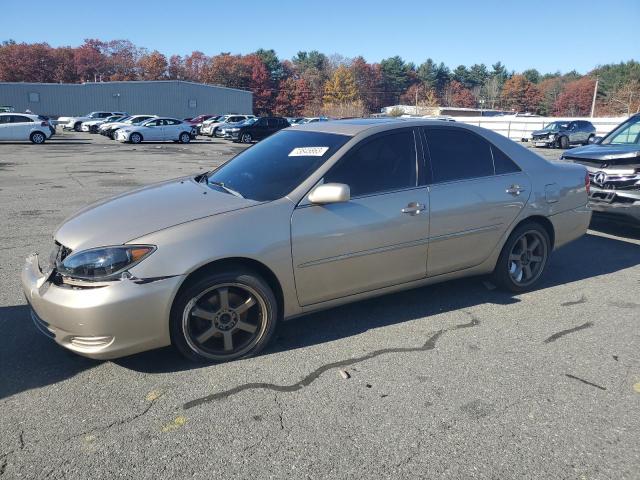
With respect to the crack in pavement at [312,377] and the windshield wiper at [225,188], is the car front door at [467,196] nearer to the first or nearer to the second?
the crack in pavement at [312,377]

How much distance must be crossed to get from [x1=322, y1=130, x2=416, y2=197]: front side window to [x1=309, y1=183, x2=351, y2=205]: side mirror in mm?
204

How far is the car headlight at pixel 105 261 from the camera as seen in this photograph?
312 cm

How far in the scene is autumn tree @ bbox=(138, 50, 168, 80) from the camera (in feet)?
325

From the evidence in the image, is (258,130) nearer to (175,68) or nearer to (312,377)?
(312,377)

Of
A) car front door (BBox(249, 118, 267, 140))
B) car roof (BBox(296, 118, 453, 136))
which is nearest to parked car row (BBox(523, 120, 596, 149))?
car front door (BBox(249, 118, 267, 140))

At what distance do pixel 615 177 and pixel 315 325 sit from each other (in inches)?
201

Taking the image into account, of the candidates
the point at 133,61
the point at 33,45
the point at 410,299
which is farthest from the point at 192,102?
the point at 410,299

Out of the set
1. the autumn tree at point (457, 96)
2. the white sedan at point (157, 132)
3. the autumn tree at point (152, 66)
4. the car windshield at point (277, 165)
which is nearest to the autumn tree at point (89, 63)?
the autumn tree at point (152, 66)

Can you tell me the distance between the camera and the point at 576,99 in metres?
109

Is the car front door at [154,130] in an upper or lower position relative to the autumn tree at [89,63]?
lower

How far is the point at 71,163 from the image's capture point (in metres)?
17.7

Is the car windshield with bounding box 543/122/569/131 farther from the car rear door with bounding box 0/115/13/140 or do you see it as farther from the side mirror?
the side mirror

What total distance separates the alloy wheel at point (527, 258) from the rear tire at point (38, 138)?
29295mm

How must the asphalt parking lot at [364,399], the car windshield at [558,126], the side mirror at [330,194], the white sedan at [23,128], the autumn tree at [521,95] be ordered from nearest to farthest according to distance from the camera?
the asphalt parking lot at [364,399], the side mirror at [330,194], the white sedan at [23,128], the car windshield at [558,126], the autumn tree at [521,95]
